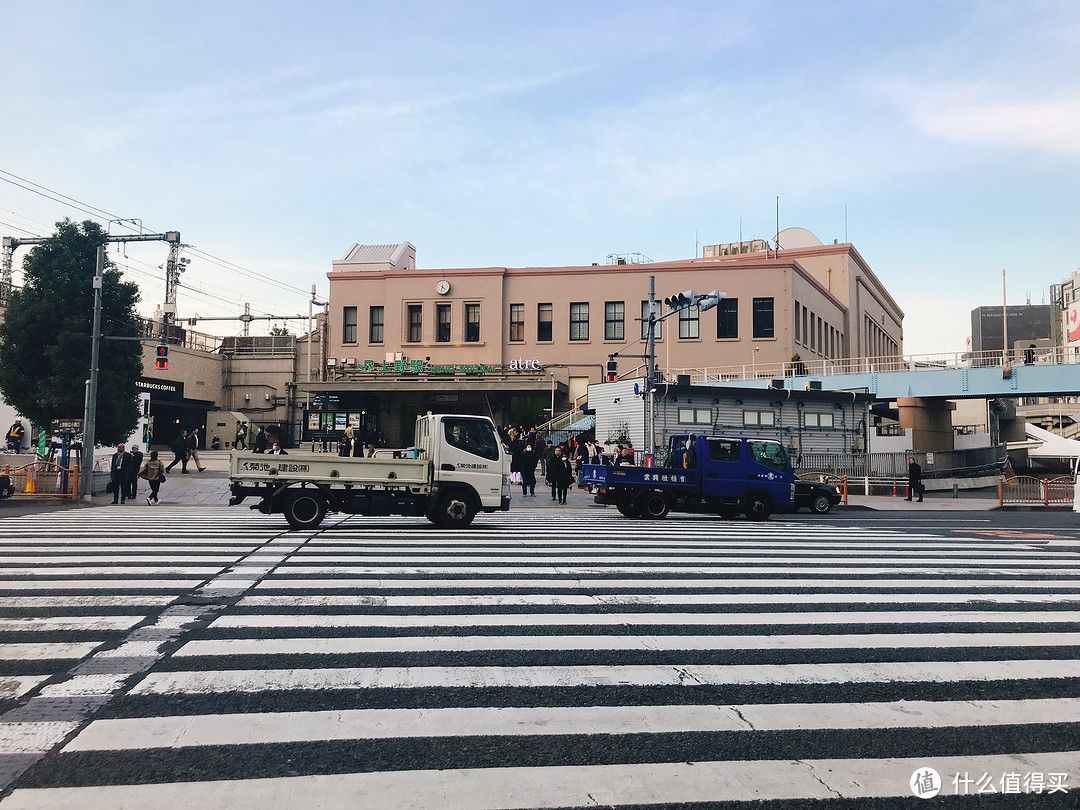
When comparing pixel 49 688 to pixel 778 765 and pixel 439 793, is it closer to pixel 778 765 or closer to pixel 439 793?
pixel 439 793

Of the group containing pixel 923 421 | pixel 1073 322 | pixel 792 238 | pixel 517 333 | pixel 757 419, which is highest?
pixel 792 238

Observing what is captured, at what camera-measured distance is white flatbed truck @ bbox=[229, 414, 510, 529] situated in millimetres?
14938

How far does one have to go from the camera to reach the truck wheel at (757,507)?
65.5 feet

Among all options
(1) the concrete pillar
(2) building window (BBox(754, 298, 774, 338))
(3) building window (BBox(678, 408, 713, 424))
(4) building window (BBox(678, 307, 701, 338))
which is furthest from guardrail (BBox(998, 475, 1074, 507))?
(4) building window (BBox(678, 307, 701, 338))

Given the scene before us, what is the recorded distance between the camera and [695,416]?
111 ft

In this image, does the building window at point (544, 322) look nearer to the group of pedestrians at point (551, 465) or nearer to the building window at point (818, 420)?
the group of pedestrians at point (551, 465)

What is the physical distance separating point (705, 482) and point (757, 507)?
5.37 ft

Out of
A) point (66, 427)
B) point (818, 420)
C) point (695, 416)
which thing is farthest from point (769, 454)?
point (66, 427)

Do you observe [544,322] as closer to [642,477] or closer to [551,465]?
[551,465]

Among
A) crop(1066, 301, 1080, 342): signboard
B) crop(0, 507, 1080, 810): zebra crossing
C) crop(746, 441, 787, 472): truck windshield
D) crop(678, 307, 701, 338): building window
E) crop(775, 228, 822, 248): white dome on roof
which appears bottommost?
crop(0, 507, 1080, 810): zebra crossing

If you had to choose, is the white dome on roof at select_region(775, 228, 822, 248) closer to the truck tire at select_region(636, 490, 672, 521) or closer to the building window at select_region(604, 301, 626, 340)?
the building window at select_region(604, 301, 626, 340)

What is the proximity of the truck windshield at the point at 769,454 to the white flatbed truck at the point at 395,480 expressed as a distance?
23.9ft

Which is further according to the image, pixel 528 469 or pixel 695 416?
pixel 695 416

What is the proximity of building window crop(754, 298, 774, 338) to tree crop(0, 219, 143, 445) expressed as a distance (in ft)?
122
